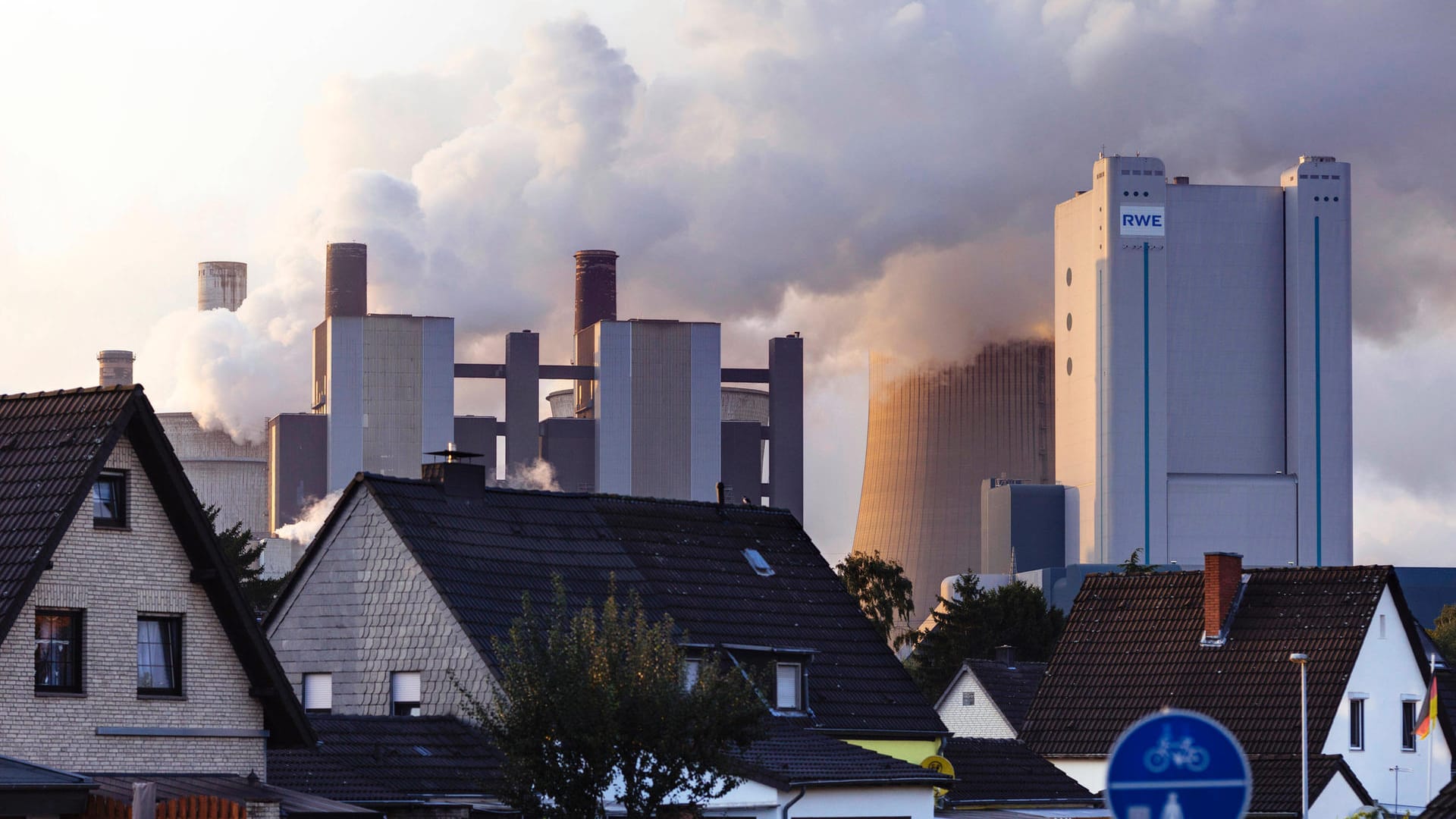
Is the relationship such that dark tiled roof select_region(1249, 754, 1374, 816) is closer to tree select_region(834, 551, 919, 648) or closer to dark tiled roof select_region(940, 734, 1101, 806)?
dark tiled roof select_region(940, 734, 1101, 806)

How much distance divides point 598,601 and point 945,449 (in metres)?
102

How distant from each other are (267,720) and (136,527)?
7.63 ft

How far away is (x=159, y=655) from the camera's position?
1978 cm

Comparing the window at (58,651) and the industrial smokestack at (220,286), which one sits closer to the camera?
the window at (58,651)

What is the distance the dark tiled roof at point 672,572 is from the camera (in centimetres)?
2725

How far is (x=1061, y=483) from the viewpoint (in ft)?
405

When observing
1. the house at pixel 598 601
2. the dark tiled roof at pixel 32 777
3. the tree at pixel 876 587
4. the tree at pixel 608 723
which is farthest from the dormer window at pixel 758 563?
the tree at pixel 876 587

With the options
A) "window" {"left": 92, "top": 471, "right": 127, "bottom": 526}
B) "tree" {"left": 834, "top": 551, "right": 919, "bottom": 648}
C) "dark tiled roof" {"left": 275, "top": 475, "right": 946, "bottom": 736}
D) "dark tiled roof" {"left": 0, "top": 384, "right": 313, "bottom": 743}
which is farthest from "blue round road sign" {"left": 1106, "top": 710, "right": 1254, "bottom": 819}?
"tree" {"left": 834, "top": 551, "right": 919, "bottom": 648}

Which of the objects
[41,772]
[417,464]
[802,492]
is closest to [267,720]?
[41,772]

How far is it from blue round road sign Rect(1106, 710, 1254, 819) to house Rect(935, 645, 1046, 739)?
1609 inches

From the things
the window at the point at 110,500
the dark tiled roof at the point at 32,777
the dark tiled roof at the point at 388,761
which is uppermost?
the window at the point at 110,500

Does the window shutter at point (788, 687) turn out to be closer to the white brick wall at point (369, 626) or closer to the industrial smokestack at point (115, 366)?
the white brick wall at point (369, 626)

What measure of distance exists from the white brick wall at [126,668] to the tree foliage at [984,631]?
183 ft

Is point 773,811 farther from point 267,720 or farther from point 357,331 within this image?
point 357,331
